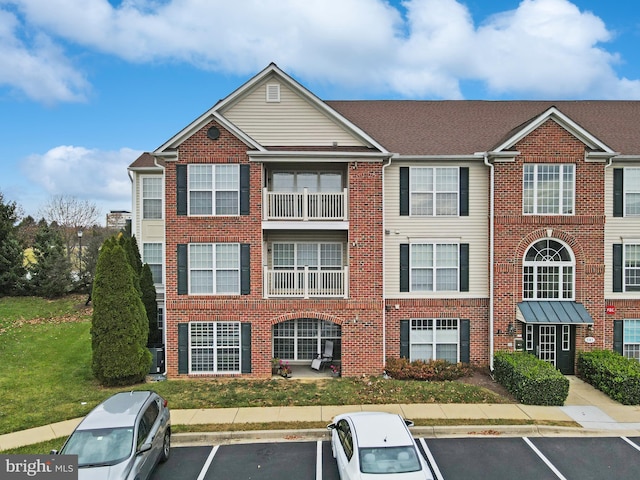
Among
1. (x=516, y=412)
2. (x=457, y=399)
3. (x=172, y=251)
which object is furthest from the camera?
(x=172, y=251)

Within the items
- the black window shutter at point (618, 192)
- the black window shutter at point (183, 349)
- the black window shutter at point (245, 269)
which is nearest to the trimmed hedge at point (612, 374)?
the black window shutter at point (618, 192)

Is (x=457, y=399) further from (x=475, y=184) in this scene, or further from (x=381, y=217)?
Answer: (x=475, y=184)

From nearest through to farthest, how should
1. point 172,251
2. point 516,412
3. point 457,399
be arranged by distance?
point 516,412 → point 457,399 → point 172,251

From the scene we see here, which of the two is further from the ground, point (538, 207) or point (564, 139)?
point (564, 139)

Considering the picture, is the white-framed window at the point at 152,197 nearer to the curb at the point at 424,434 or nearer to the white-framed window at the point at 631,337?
the curb at the point at 424,434

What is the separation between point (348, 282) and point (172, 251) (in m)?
6.23

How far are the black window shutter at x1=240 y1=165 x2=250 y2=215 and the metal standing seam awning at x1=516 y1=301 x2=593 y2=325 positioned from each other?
1026 cm

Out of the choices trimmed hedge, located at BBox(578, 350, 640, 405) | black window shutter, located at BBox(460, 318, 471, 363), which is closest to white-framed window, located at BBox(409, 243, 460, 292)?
black window shutter, located at BBox(460, 318, 471, 363)

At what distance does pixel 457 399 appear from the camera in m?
12.7

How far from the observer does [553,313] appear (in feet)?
49.1

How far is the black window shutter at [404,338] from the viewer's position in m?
15.7

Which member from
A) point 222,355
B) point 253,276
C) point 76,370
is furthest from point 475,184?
point 76,370

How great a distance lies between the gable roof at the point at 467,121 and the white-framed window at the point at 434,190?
0.71 meters

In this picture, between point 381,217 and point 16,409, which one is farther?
point 381,217
